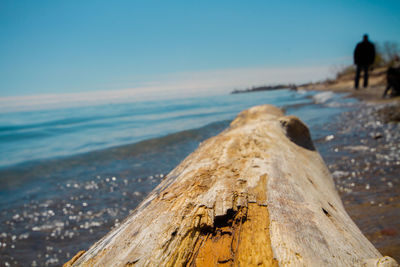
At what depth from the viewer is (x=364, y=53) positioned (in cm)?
1153

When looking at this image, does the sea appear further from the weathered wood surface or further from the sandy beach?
the weathered wood surface

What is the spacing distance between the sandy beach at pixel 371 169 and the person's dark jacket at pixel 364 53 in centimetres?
678

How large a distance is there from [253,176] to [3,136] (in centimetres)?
1773

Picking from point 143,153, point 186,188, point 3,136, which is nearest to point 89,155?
point 143,153

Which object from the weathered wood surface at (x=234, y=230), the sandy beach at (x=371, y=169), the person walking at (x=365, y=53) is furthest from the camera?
the person walking at (x=365, y=53)

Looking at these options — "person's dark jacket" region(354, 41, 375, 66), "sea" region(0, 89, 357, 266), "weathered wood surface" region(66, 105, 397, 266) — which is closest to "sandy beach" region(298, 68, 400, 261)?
"sea" region(0, 89, 357, 266)

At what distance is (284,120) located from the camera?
3.27 m

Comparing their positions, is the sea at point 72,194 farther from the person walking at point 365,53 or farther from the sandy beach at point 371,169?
the person walking at point 365,53

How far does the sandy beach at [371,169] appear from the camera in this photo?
204 centimetres

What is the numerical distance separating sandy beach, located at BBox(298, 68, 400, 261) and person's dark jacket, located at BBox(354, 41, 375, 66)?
22.2 feet

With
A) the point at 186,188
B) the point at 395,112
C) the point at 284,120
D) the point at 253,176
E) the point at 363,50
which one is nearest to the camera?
the point at 186,188

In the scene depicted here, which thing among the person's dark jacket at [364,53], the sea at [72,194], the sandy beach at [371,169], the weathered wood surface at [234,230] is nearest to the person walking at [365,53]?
the person's dark jacket at [364,53]

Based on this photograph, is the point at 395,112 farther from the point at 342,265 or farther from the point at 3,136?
the point at 3,136

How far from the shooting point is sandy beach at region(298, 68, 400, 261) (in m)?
2.04
